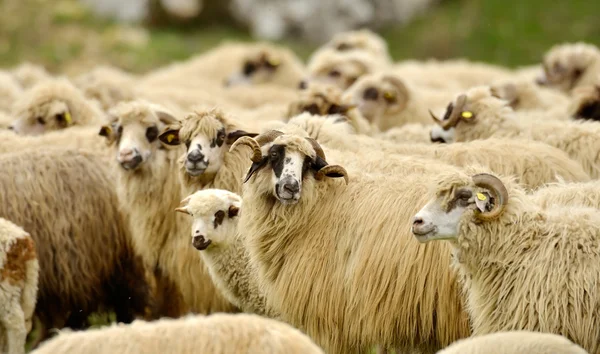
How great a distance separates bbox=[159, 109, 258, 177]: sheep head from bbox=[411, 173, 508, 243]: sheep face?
87.7 inches

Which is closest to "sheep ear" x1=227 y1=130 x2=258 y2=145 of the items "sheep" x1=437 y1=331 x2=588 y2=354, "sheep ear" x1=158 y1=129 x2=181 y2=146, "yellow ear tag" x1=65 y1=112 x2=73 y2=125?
"sheep ear" x1=158 y1=129 x2=181 y2=146

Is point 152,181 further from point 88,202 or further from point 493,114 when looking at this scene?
point 493,114

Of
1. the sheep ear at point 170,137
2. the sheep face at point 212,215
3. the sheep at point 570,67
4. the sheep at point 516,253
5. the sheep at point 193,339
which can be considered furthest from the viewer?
the sheep at point 570,67

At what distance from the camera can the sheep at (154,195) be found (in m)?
8.74

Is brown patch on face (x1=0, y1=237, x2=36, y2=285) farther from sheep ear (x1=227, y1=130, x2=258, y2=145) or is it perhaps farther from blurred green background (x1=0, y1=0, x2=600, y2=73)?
blurred green background (x1=0, y1=0, x2=600, y2=73)

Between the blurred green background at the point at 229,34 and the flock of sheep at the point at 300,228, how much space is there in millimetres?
11379

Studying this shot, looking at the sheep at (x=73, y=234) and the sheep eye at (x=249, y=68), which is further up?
the sheep eye at (x=249, y=68)

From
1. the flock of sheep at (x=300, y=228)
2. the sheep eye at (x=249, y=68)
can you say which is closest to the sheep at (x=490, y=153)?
the flock of sheep at (x=300, y=228)

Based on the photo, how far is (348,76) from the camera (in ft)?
45.0

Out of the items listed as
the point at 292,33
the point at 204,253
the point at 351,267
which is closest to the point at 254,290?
the point at 204,253

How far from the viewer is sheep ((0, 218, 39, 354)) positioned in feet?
23.6

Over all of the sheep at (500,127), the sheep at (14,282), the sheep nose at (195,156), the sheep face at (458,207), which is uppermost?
the sheep at (500,127)

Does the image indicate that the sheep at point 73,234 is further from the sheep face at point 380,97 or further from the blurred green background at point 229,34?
the blurred green background at point 229,34

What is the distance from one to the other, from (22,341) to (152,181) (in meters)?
1.96
